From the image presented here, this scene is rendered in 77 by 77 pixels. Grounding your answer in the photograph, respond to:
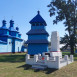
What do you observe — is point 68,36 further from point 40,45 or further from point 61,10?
point 40,45

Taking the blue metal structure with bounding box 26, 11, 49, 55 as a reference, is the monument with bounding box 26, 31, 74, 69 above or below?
below

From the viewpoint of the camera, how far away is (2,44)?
33531mm

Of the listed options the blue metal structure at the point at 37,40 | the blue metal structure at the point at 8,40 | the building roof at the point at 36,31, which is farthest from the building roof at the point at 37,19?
the blue metal structure at the point at 8,40

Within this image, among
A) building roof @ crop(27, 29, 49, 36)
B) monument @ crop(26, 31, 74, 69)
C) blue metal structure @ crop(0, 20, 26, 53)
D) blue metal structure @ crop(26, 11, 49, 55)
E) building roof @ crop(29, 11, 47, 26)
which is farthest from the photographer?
blue metal structure @ crop(0, 20, 26, 53)

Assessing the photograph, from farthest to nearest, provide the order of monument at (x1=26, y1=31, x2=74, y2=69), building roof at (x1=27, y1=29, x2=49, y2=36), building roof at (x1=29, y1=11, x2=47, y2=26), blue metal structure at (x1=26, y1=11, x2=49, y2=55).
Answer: building roof at (x1=29, y1=11, x2=47, y2=26) < building roof at (x1=27, y1=29, x2=49, y2=36) < blue metal structure at (x1=26, y1=11, x2=49, y2=55) < monument at (x1=26, y1=31, x2=74, y2=69)

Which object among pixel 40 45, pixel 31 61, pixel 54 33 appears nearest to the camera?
pixel 31 61

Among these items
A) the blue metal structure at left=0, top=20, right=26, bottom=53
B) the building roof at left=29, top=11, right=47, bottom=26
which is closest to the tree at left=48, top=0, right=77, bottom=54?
the building roof at left=29, top=11, right=47, bottom=26

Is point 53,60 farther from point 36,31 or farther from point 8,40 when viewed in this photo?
point 8,40

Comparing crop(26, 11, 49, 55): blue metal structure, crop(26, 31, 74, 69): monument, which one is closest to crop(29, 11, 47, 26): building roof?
crop(26, 11, 49, 55): blue metal structure

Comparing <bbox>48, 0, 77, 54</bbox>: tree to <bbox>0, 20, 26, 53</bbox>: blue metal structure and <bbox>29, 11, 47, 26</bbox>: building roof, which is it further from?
<bbox>0, 20, 26, 53</bbox>: blue metal structure

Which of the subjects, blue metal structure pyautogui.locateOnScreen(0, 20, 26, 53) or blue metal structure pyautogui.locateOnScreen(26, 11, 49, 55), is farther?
blue metal structure pyautogui.locateOnScreen(0, 20, 26, 53)

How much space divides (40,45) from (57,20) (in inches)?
396

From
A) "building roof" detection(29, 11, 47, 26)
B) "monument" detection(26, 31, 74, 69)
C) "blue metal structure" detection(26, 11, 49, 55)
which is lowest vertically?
"monument" detection(26, 31, 74, 69)

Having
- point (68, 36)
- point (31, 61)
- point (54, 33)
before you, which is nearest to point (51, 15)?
point (68, 36)
